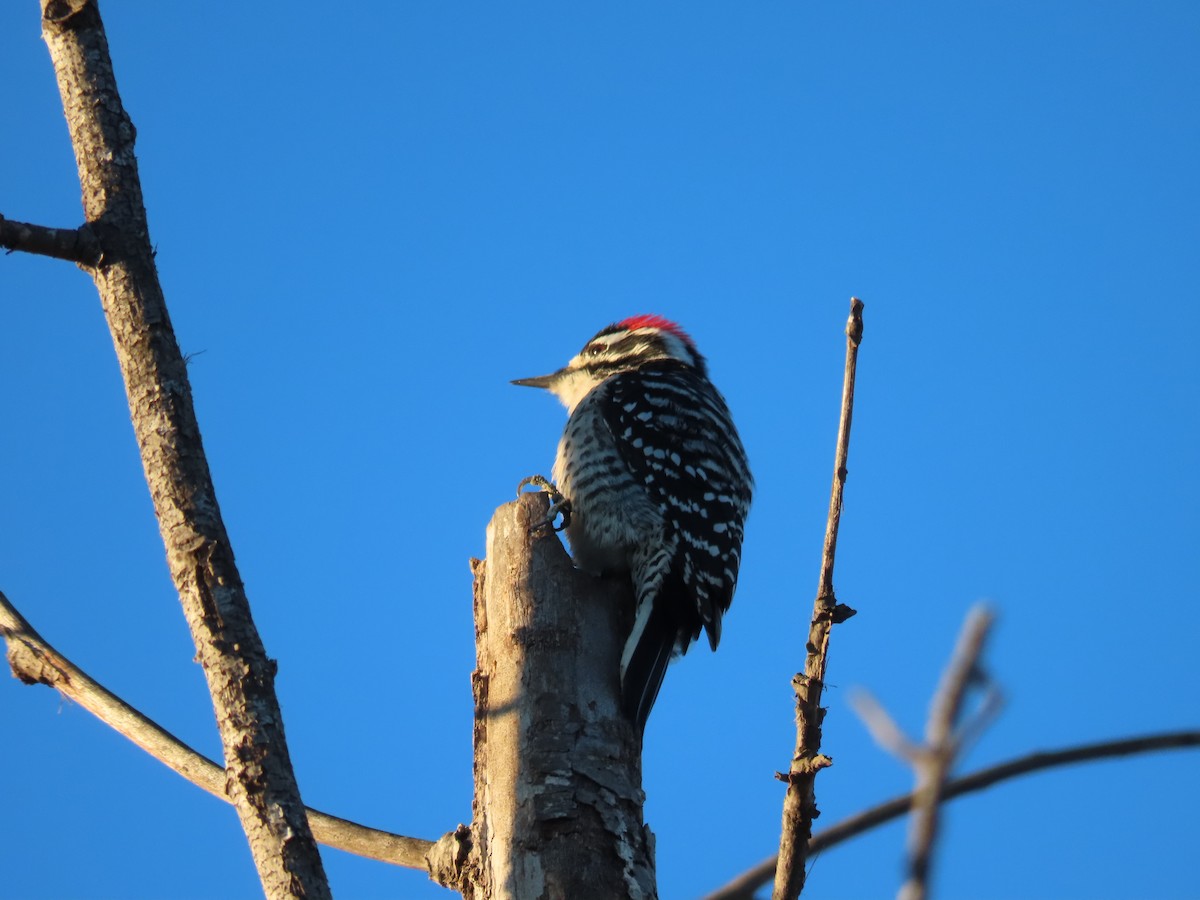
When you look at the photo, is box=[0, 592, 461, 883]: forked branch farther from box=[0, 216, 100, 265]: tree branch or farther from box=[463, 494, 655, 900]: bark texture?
box=[0, 216, 100, 265]: tree branch

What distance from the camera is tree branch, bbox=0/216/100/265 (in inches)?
115

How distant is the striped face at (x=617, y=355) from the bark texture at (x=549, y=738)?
2817 mm

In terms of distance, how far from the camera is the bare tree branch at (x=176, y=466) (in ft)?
7.77

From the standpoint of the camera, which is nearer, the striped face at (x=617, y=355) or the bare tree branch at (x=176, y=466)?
the bare tree branch at (x=176, y=466)

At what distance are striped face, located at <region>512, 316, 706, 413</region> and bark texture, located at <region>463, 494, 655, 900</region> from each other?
2817mm

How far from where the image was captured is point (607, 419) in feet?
18.1

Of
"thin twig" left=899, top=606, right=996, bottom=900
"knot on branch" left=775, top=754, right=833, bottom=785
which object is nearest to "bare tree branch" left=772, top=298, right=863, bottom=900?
"knot on branch" left=775, top=754, right=833, bottom=785

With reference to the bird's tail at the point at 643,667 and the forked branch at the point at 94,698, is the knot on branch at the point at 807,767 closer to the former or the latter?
the forked branch at the point at 94,698

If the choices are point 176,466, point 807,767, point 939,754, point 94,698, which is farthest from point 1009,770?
point 94,698

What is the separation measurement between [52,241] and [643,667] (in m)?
1.94

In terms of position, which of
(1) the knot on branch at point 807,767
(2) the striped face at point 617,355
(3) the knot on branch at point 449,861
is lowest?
(1) the knot on branch at point 807,767

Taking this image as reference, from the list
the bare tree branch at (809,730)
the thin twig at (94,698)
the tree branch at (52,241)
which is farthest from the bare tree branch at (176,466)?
the bare tree branch at (809,730)

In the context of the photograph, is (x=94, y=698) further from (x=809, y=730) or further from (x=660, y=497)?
(x=660, y=497)

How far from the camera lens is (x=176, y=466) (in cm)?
271
